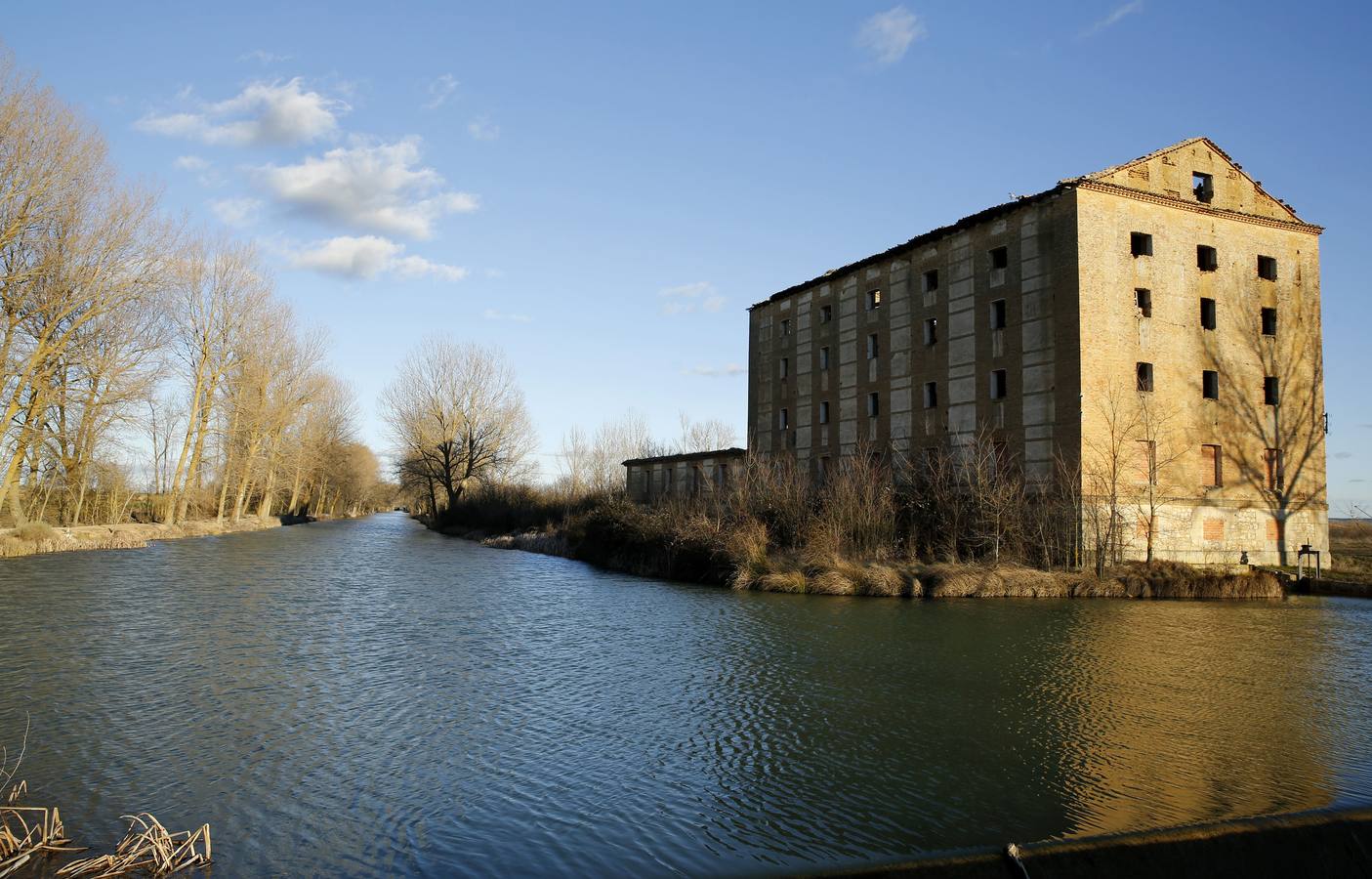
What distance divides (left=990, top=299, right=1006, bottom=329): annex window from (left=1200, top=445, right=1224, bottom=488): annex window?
8210 mm

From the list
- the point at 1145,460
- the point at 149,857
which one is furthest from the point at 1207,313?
the point at 149,857

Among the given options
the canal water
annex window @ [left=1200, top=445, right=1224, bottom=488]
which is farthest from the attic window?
the canal water

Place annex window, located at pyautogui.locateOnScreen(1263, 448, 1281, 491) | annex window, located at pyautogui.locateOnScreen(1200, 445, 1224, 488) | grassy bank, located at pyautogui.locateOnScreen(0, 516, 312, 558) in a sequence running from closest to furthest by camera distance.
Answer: grassy bank, located at pyautogui.locateOnScreen(0, 516, 312, 558) < annex window, located at pyautogui.locateOnScreen(1200, 445, 1224, 488) < annex window, located at pyautogui.locateOnScreen(1263, 448, 1281, 491)

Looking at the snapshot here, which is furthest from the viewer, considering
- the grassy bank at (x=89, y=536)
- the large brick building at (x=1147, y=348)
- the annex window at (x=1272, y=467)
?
the annex window at (x=1272, y=467)

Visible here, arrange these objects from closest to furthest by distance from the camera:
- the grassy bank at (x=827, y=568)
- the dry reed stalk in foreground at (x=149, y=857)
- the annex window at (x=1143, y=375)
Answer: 1. the dry reed stalk in foreground at (x=149, y=857)
2. the grassy bank at (x=827, y=568)
3. the annex window at (x=1143, y=375)

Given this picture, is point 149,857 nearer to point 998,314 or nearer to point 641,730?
point 641,730

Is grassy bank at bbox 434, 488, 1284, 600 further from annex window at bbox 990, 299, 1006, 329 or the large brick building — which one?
annex window at bbox 990, 299, 1006, 329

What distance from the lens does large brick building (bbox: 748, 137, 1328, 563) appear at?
2834cm

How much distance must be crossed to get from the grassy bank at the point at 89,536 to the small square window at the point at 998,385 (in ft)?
110

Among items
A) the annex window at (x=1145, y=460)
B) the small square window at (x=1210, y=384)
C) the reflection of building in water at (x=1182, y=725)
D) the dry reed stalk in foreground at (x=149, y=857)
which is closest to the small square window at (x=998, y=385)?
the annex window at (x=1145, y=460)

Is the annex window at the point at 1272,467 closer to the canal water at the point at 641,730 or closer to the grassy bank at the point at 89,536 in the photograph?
the canal water at the point at 641,730

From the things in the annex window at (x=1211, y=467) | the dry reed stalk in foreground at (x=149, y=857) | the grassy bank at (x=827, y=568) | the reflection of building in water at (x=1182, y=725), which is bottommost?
the reflection of building in water at (x=1182, y=725)

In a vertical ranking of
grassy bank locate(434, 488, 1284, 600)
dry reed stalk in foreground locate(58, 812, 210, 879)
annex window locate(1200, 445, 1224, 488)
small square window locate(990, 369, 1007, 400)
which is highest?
small square window locate(990, 369, 1007, 400)

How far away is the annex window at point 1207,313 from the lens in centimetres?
3059
